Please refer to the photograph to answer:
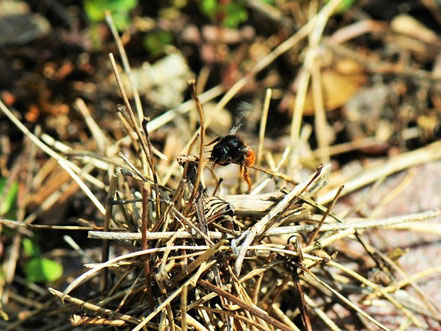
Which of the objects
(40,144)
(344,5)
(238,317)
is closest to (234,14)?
(344,5)

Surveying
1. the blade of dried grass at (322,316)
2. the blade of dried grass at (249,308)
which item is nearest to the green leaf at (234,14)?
the blade of dried grass at (322,316)

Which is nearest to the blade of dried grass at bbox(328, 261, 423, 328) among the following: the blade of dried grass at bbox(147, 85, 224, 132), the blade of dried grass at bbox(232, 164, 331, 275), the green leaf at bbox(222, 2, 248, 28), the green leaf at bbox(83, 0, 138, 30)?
the blade of dried grass at bbox(232, 164, 331, 275)

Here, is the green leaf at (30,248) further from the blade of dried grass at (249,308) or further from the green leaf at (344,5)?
the green leaf at (344,5)

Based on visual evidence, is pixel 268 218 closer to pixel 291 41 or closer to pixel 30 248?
pixel 30 248

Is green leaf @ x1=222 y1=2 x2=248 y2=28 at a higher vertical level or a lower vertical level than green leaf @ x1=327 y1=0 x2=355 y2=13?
lower

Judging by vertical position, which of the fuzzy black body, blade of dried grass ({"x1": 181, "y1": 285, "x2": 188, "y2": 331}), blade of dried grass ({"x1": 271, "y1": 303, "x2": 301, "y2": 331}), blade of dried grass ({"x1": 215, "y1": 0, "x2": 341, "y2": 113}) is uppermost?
blade of dried grass ({"x1": 215, "y1": 0, "x2": 341, "y2": 113})

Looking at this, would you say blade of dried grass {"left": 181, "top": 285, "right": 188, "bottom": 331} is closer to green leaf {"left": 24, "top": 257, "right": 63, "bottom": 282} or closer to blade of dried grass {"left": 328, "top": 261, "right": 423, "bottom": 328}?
blade of dried grass {"left": 328, "top": 261, "right": 423, "bottom": 328}

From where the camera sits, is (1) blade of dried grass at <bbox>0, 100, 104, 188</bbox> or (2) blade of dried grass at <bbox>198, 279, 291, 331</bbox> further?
(1) blade of dried grass at <bbox>0, 100, 104, 188</bbox>

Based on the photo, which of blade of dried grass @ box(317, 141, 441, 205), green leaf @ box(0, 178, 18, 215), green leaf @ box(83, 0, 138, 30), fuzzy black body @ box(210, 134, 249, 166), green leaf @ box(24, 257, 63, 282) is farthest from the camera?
green leaf @ box(83, 0, 138, 30)
